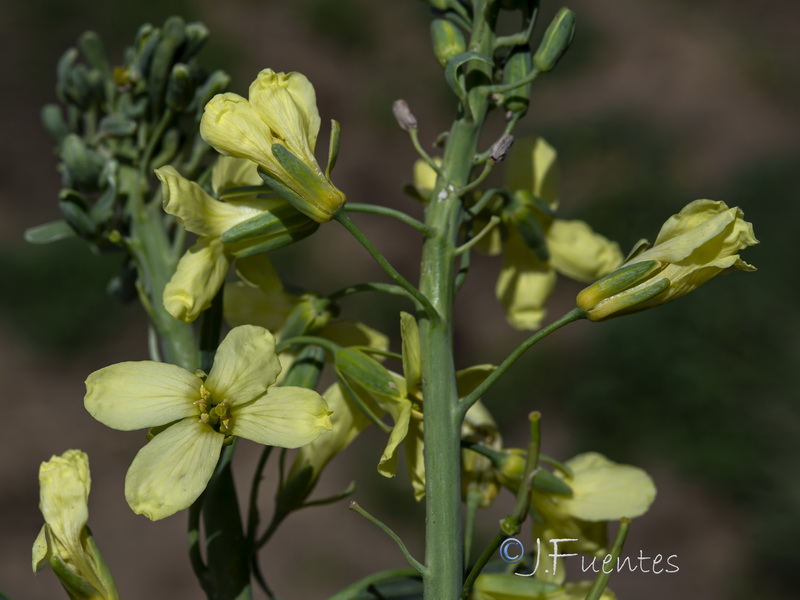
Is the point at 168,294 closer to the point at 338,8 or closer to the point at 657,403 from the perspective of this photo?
the point at 657,403

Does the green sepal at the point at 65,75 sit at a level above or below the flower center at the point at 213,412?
above

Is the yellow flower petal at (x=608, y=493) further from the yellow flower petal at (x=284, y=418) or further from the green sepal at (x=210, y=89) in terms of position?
the green sepal at (x=210, y=89)

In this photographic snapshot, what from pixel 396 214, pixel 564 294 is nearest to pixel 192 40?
pixel 396 214

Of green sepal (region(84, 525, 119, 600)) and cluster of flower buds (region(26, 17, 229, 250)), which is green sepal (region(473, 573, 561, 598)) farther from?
cluster of flower buds (region(26, 17, 229, 250))

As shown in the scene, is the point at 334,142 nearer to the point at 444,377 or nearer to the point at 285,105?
the point at 285,105

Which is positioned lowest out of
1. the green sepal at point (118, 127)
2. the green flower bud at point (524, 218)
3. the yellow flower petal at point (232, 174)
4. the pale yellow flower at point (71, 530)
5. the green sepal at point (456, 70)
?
the pale yellow flower at point (71, 530)

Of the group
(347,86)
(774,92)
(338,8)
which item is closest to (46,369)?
(347,86)

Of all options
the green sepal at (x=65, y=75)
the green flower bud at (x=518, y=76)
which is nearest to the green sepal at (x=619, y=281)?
the green flower bud at (x=518, y=76)
